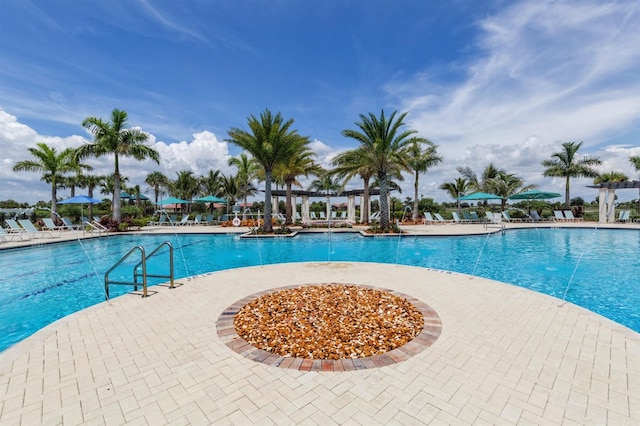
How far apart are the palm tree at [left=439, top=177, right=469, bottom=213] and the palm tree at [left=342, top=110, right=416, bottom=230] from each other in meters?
18.3

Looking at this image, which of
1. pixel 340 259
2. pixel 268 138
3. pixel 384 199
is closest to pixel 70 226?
pixel 268 138

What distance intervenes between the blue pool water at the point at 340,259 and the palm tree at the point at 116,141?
7.21 meters

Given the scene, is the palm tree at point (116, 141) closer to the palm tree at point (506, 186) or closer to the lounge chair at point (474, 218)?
the lounge chair at point (474, 218)

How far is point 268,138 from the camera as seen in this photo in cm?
1662

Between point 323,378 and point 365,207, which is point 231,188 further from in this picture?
point 323,378

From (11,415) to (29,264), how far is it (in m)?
11.2

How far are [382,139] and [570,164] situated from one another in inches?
879

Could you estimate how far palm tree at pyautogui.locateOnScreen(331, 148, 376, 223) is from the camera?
17931 mm

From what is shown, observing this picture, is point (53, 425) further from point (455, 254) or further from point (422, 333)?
point (455, 254)

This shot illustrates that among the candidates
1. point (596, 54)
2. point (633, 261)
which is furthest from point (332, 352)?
point (596, 54)

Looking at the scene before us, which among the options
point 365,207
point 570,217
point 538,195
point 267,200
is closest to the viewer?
point 267,200

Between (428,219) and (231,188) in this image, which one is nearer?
(428,219)

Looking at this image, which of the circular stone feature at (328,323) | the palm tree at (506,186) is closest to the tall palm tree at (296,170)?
the circular stone feature at (328,323)

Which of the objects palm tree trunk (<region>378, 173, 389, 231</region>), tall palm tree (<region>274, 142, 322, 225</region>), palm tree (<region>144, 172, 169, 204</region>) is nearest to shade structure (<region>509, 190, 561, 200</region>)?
palm tree trunk (<region>378, 173, 389, 231</region>)
